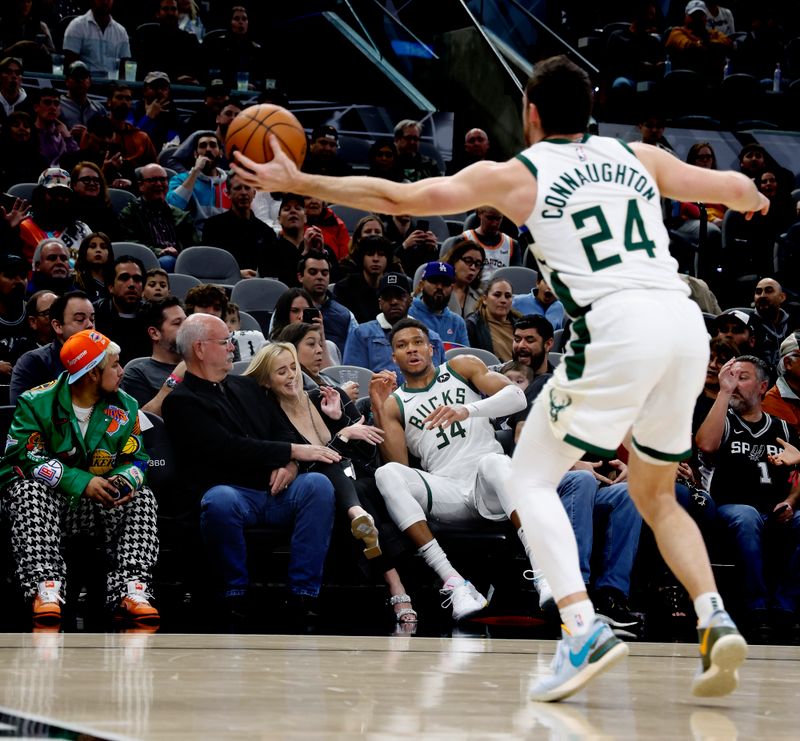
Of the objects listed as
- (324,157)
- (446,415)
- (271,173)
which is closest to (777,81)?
(324,157)

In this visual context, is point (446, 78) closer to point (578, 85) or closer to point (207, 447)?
point (207, 447)

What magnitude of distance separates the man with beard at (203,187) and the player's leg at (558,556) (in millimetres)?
7435

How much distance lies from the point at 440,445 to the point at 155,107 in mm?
6561

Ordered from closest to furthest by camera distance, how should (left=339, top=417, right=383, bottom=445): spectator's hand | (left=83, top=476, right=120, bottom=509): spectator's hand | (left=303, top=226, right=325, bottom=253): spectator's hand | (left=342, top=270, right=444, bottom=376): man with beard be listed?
1. (left=83, top=476, right=120, bottom=509): spectator's hand
2. (left=339, top=417, right=383, bottom=445): spectator's hand
3. (left=342, top=270, right=444, bottom=376): man with beard
4. (left=303, top=226, right=325, bottom=253): spectator's hand

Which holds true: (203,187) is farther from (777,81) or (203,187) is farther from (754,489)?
(777,81)

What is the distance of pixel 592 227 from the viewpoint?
150 inches

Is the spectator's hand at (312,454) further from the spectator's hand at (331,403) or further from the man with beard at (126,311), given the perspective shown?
the man with beard at (126,311)

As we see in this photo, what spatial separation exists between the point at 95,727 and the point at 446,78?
43.2ft

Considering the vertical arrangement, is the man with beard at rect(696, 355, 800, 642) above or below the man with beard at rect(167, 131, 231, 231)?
below

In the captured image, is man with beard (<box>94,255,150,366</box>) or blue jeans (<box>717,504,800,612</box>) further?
man with beard (<box>94,255,150,366</box>)

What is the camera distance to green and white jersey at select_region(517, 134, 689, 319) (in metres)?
3.78

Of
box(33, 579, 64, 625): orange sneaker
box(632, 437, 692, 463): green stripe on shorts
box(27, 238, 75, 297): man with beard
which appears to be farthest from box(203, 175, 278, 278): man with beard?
box(632, 437, 692, 463): green stripe on shorts

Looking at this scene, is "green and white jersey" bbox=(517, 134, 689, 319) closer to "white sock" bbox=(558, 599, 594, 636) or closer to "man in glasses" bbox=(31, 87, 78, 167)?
"white sock" bbox=(558, 599, 594, 636)

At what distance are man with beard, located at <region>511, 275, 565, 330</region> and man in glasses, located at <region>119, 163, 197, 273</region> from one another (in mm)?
2782
